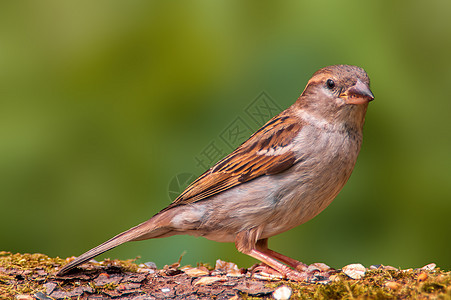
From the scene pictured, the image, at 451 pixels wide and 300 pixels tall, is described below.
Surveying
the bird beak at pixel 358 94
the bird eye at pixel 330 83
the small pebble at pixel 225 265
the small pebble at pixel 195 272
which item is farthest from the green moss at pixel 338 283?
the bird eye at pixel 330 83

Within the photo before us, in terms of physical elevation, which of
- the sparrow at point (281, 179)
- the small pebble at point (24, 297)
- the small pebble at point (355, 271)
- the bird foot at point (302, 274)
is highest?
the sparrow at point (281, 179)

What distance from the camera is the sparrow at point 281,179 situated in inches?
155

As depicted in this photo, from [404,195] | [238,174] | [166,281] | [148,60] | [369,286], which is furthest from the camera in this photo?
[148,60]

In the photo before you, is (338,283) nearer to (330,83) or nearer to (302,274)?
(302,274)

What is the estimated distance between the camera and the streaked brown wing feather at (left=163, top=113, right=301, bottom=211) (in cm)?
409

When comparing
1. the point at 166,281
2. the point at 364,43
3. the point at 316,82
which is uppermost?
the point at 364,43

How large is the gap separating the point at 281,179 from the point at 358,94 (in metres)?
0.78

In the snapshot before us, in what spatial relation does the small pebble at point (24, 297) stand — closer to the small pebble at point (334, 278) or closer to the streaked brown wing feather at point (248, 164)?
the streaked brown wing feather at point (248, 164)

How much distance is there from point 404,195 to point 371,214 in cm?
32

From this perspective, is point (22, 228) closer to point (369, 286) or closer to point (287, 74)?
point (287, 74)

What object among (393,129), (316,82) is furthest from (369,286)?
(393,129)

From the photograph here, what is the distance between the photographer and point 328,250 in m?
4.90

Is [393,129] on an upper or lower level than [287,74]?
lower

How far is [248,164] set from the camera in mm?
4203
